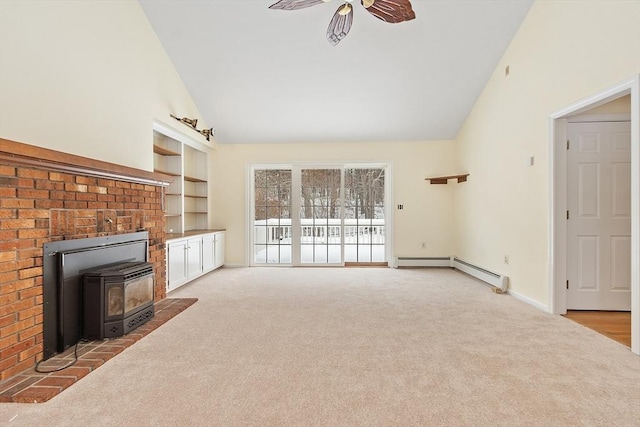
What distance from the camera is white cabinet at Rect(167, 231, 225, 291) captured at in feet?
13.8

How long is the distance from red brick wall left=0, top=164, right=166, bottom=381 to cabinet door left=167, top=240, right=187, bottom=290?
135 cm

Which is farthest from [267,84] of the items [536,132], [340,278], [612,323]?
[612,323]

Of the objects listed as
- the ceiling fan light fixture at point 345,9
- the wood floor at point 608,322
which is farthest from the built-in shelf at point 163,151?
the wood floor at point 608,322

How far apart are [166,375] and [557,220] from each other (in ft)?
12.7

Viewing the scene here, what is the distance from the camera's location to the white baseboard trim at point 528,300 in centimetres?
348

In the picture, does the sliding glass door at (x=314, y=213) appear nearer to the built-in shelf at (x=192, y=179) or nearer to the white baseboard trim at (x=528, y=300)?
the built-in shelf at (x=192, y=179)

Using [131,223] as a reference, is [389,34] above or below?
above

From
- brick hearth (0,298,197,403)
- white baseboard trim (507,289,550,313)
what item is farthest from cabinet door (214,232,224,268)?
white baseboard trim (507,289,550,313)

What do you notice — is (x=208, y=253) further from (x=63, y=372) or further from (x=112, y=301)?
(x=63, y=372)

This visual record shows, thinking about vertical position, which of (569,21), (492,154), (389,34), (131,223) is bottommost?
(131,223)

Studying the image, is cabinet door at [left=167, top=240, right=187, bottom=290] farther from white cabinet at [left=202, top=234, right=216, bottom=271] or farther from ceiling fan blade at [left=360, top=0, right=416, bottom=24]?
ceiling fan blade at [left=360, top=0, right=416, bottom=24]

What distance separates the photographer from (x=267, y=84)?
492cm

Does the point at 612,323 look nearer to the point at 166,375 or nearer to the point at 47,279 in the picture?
the point at 166,375

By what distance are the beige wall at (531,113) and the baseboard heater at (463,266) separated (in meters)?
0.13
